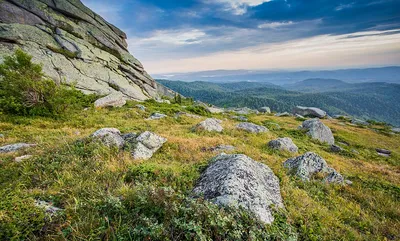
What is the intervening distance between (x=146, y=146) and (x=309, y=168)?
26.4 feet

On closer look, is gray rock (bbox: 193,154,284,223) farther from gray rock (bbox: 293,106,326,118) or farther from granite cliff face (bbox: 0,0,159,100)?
gray rock (bbox: 293,106,326,118)

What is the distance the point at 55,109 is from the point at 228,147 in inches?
589

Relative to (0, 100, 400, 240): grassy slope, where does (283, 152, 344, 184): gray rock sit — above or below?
below

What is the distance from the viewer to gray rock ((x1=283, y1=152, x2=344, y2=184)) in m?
8.72

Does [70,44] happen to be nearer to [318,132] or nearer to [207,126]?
[207,126]

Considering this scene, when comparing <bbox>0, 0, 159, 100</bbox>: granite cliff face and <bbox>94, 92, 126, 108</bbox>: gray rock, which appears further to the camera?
<bbox>0, 0, 159, 100</bbox>: granite cliff face

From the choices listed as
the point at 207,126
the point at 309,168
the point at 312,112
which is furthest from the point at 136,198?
the point at 312,112

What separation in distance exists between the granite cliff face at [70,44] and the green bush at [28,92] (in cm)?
756

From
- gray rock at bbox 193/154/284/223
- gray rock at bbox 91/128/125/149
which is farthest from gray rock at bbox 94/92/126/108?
gray rock at bbox 193/154/284/223

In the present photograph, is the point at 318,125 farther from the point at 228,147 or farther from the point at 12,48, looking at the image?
the point at 12,48

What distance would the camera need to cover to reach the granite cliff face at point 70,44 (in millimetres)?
29125

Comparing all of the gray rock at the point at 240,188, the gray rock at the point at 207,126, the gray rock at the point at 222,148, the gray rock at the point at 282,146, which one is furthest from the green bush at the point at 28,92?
the gray rock at the point at 282,146

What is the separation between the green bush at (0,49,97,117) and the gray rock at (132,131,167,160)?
11031 mm

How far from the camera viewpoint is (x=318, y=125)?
81.4ft
